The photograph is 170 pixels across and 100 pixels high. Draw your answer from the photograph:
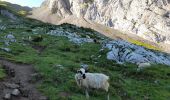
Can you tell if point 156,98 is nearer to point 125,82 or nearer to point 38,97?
point 125,82

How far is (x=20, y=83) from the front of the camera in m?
32.7

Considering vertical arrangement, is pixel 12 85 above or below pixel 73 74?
above

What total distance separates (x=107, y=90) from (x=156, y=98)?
5.66 m

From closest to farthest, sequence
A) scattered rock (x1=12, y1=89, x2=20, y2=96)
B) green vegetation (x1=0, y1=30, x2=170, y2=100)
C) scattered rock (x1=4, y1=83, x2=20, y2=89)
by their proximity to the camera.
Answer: scattered rock (x1=12, y1=89, x2=20, y2=96)
scattered rock (x1=4, y1=83, x2=20, y2=89)
green vegetation (x1=0, y1=30, x2=170, y2=100)

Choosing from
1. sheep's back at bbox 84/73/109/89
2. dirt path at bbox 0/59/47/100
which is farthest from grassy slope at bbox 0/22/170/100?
dirt path at bbox 0/59/47/100

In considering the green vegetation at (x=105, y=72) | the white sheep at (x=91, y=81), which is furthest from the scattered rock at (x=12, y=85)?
the white sheep at (x=91, y=81)

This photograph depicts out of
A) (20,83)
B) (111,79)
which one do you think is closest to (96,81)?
(20,83)

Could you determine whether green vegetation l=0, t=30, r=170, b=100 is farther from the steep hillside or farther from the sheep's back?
the sheep's back

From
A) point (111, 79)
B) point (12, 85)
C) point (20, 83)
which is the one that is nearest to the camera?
point (12, 85)

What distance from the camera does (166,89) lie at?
39281 millimetres

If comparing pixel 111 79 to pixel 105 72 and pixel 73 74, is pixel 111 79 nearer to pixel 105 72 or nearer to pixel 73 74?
pixel 73 74

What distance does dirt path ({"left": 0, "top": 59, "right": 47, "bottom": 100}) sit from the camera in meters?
29.1

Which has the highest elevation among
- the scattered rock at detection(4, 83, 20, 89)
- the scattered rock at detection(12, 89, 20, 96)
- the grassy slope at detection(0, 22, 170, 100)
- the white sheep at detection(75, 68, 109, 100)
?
the white sheep at detection(75, 68, 109, 100)

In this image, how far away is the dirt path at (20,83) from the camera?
29.1 m
